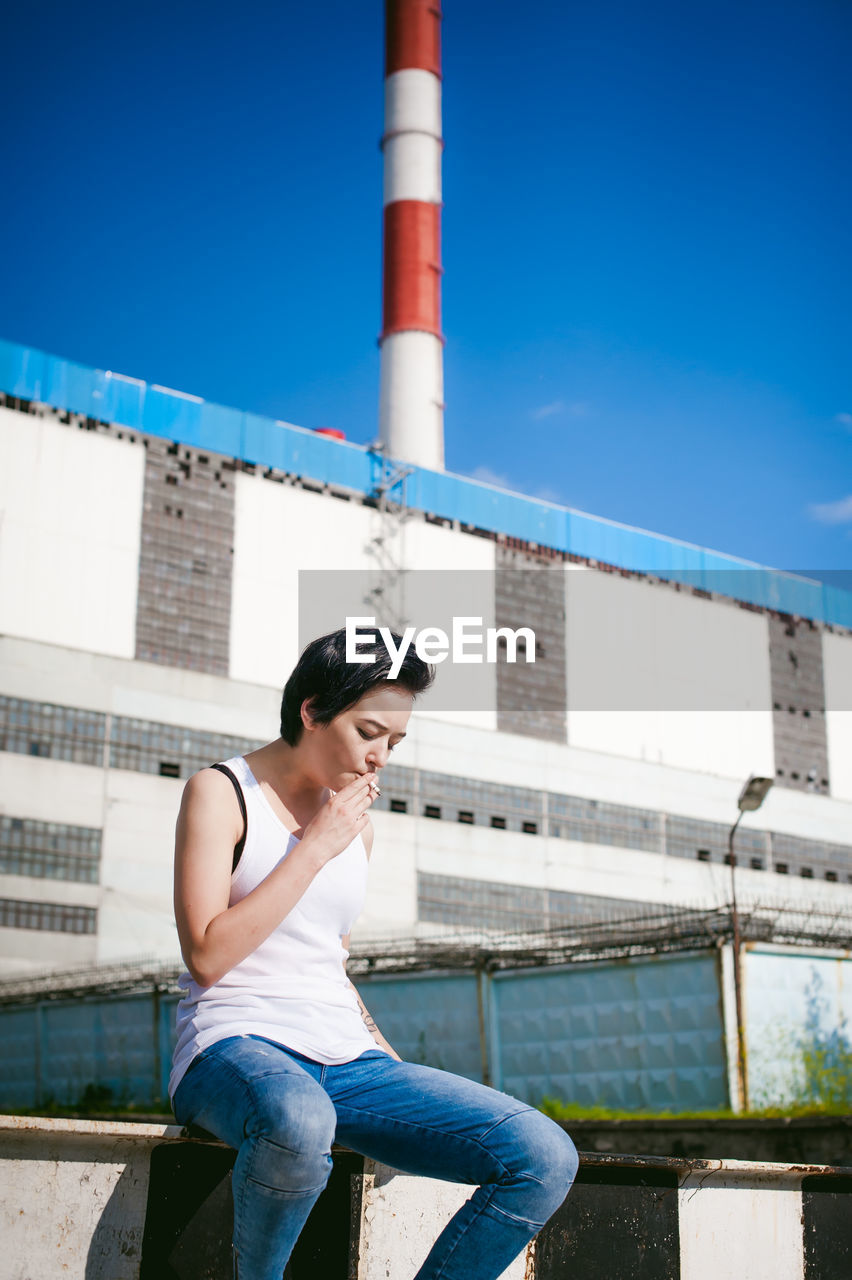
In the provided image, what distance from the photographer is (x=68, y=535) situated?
3038cm

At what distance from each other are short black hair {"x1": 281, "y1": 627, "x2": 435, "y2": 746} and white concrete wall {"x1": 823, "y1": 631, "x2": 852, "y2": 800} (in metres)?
41.5

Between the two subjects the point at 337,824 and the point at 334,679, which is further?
the point at 334,679

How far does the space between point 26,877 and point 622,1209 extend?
26802 millimetres

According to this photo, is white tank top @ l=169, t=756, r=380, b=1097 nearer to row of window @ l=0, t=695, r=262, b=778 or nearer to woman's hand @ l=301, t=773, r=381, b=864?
woman's hand @ l=301, t=773, r=381, b=864

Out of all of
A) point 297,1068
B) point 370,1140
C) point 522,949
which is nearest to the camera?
point 297,1068

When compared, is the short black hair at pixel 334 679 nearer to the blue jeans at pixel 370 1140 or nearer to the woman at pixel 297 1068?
the woman at pixel 297 1068

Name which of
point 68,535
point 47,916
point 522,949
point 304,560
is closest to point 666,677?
point 304,560

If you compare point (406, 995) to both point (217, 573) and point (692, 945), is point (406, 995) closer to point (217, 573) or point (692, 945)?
point (692, 945)

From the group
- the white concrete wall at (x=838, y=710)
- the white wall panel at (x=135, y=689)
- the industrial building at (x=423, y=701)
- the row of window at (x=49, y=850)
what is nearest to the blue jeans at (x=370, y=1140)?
the industrial building at (x=423, y=701)

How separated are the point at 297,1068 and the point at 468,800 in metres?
31.4

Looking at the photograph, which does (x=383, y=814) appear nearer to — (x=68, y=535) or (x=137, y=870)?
(x=137, y=870)

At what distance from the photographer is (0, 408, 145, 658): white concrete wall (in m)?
29.3

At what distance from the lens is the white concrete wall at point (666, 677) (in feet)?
123

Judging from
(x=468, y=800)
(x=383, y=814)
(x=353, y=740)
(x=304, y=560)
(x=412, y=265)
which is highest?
(x=412, y=265)
